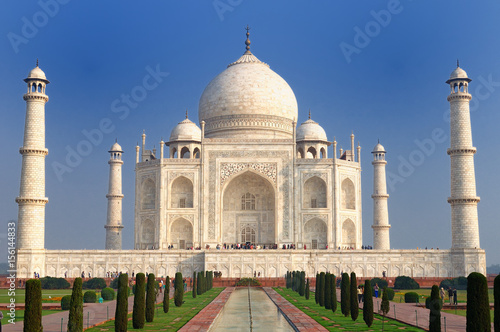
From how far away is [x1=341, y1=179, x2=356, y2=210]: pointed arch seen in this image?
34.1 meters

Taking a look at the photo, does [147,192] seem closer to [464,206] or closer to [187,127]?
[187,127]

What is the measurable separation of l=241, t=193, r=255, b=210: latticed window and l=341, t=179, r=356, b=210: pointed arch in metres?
4.69

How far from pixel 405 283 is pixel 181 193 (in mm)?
12908

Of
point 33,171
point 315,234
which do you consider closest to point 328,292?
point 33,171

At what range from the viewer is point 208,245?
31984 mm

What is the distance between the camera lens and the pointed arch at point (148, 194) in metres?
34.1

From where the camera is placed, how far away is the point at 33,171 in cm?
2769

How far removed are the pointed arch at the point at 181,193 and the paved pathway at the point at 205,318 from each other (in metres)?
A: 14.7

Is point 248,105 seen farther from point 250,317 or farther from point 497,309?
point 497,309

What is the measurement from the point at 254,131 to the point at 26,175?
42.9ft

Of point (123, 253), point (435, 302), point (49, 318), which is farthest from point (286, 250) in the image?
point (435, 302)

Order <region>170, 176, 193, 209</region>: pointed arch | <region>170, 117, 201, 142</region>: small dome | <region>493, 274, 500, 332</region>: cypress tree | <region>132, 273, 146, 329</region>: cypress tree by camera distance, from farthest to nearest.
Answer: <region>170, 117, 201, 142</region>: small dome, <region>170, 176, 193, 209</region>: pointed arch, <region>132, 273, 146, 329</region>: cypress tree, <region>493, 274, 500, 332</region>: cypress tree

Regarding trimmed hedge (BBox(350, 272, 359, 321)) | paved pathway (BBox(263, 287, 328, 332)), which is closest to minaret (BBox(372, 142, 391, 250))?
paved pathway (BBox(263, 287, 328, 332))

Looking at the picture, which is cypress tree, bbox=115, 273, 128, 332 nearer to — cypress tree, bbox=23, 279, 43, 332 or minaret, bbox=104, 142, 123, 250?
cypress tree, bbox=23, 279, 43, 332
